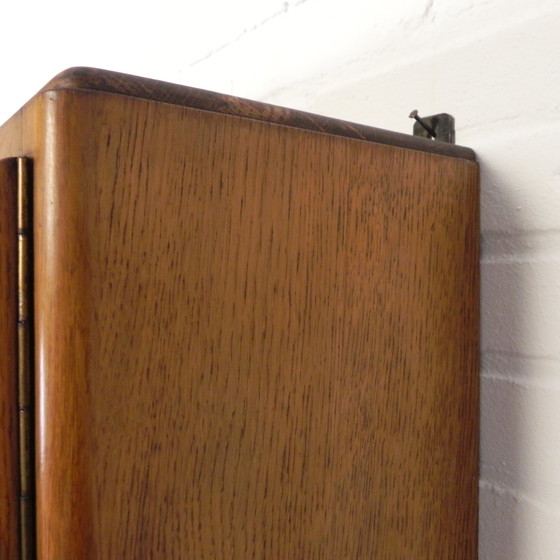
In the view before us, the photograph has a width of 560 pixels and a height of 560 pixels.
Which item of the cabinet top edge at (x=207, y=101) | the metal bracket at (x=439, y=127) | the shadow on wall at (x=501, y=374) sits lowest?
the shadow on wall at (x=501, y=374)

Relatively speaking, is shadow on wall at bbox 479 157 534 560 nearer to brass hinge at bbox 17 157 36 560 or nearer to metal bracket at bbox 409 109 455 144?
metal bracket at bbox 409 109 455 144

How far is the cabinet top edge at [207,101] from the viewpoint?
44cm

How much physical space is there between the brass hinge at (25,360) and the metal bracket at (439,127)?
43 cm

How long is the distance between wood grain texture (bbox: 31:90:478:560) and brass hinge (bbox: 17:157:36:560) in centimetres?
1

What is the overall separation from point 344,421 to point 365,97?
445 millimetres

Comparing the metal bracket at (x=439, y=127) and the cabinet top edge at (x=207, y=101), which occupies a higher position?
the metal bracket at (x=439, y=127)

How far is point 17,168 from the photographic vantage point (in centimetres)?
45

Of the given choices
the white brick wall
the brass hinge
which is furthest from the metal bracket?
the brass hinge

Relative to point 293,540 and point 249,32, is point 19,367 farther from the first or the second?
point 249,32

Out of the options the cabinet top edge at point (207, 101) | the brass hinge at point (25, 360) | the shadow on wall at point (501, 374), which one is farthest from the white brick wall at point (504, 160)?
the brass hinge at point (25, 360)

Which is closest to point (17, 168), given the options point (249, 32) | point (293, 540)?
point (293, 540)

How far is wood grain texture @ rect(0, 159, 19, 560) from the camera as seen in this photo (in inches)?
17.5

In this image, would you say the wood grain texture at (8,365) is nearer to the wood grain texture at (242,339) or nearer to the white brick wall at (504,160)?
the wood grain texture at (242,339)

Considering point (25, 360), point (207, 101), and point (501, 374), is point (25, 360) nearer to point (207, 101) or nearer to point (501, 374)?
Result: point (207, 101)
